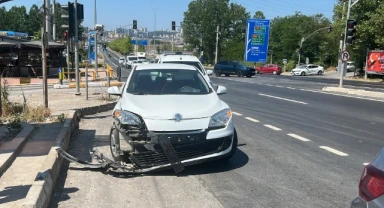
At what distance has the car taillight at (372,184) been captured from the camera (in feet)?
8.68

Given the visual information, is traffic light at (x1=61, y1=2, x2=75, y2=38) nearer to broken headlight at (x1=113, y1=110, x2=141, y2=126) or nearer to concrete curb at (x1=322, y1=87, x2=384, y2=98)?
broken headlight at (x1=113, y1=110, x2=141, y2=126)

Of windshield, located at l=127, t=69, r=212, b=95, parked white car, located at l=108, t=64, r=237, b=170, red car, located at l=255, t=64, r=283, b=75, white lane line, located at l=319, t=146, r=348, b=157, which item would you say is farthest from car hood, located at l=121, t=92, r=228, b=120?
red car, located at l=255, t=64, r=283, b=75

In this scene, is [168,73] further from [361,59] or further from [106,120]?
[361,59]

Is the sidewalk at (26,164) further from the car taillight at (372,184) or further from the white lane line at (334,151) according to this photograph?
the white lane line at (334,151)

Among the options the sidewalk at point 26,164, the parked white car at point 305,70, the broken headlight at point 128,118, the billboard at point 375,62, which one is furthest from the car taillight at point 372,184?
the parked white car at point 305,70

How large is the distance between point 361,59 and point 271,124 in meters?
47.8

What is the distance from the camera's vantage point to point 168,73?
7953 mm

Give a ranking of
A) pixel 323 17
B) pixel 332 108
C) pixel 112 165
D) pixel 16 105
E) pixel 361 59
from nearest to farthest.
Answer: pixel 112 165, pixel 16 105, pixel 332 108, pixel 361 59, pixel 323 17

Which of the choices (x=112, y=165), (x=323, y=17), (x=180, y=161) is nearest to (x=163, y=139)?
(x=180, y=161)

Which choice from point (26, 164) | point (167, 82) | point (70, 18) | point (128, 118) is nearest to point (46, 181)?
point (26, 164)

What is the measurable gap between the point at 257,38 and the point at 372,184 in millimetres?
43265

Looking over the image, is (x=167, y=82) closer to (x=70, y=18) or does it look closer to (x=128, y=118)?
(x=128, y=118)

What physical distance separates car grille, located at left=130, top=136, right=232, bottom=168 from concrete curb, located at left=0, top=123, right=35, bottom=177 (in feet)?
5.69

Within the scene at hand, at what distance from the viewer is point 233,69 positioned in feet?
149
